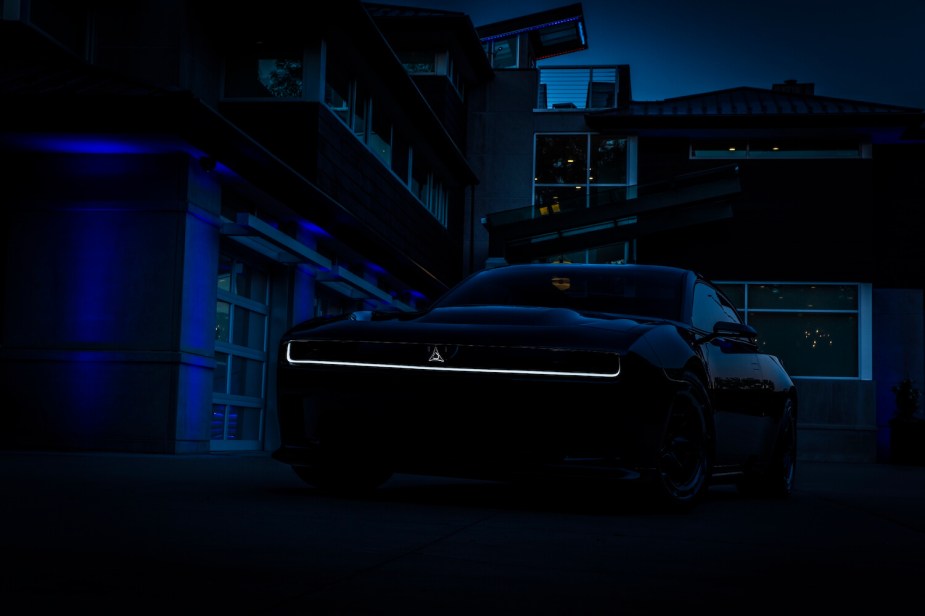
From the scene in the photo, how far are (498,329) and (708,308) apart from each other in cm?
208

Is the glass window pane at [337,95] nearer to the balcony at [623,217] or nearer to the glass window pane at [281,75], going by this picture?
the glass window pane at [281,75]

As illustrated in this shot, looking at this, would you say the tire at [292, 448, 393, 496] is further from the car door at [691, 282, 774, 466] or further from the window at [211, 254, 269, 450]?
the window at [211, 254, 269, 450]

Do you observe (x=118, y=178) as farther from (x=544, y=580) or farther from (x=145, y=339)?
(x=544, y=580)

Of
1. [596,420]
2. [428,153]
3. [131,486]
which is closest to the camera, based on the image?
[596,420]

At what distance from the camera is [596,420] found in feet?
18.9

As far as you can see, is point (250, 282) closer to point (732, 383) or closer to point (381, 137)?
point (381, 137)

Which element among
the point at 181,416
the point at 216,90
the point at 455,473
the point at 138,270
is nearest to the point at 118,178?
the point at 138,270

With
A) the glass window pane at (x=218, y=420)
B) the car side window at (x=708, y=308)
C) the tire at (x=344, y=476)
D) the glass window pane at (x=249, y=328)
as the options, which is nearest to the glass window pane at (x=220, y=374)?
the glass window pane at (x=218, y=420)

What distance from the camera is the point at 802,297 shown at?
28672 mm

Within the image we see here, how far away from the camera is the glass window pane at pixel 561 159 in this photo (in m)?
32.3

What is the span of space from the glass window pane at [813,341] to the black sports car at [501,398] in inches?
874

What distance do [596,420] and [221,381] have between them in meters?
10.7

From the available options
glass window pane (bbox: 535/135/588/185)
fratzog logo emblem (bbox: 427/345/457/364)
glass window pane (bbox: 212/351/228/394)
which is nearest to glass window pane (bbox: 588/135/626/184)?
glass window pane (bbox: 535/135/588/185)

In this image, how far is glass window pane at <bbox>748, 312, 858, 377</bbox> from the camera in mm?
28188
